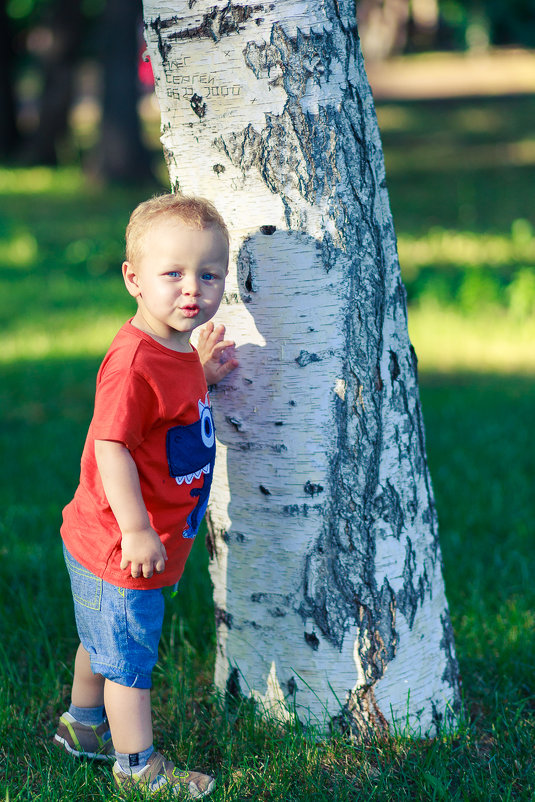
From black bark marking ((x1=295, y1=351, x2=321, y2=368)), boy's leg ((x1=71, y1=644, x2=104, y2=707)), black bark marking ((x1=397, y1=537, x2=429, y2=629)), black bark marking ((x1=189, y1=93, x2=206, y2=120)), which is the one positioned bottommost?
boy's leg ((x1=71, y1=644, x2=104, y2=707))

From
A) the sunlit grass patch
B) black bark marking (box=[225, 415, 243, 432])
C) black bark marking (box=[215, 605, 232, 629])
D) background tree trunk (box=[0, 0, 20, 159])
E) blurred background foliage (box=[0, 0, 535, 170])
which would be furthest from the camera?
background tree trunk (box=[0, 0, 20, 159])

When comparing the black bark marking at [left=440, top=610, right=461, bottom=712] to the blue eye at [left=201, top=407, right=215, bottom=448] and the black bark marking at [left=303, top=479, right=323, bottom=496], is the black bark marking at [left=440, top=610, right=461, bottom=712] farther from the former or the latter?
the blue eye at [left=201, top=407, right=215, bottom=448]

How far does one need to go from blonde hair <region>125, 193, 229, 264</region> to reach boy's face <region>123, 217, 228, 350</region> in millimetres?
12

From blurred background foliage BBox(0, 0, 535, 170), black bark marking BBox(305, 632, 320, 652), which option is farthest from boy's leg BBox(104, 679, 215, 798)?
blurred background foliage BBox(0, 0, 535, 170)

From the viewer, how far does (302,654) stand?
2459mm

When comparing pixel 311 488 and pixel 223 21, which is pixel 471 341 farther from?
pixel 223 21

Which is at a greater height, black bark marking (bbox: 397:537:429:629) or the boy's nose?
the boy's nose

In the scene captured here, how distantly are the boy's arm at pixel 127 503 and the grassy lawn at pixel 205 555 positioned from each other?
633mm

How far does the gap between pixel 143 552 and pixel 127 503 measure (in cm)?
13

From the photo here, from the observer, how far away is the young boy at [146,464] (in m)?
2.08

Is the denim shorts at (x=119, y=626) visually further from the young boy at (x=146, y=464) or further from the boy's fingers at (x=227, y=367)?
the boy's fingers at (x=227, y=367)

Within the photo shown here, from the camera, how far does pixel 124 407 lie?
6.73 ft

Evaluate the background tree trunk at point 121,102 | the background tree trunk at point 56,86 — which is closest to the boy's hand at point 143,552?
the background tree trunk at point 121,102

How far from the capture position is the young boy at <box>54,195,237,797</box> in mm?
2082
